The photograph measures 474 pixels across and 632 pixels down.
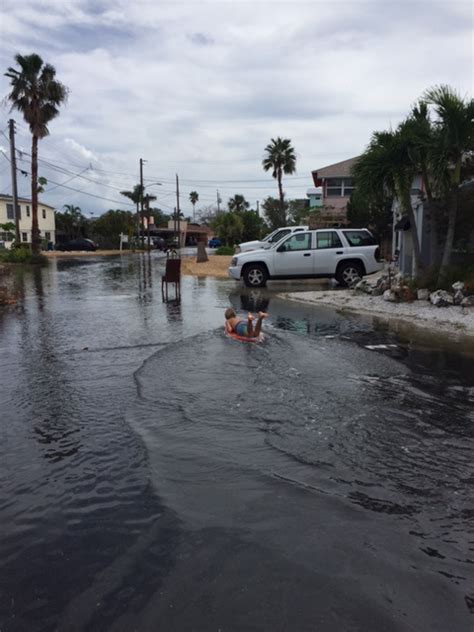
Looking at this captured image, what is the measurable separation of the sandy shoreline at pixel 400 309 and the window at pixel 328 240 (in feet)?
6.45

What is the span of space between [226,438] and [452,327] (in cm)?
695

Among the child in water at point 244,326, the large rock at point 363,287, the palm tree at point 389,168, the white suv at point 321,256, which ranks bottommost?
the child in water at point 244,326

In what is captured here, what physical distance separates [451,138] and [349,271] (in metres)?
5.89

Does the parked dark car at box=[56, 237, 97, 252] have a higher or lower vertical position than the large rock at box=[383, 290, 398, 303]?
higher

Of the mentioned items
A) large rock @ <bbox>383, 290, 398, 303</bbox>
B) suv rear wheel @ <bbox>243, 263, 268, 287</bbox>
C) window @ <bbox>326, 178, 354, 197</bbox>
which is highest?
window @ <bbox>326, 178, 354, 197</bbox>

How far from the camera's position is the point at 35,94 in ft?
105

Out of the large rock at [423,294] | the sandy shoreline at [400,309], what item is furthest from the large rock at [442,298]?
the large rock at [423,294]

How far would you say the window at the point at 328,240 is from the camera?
16906 mm

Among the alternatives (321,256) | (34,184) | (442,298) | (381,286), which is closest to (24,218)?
(34,184)

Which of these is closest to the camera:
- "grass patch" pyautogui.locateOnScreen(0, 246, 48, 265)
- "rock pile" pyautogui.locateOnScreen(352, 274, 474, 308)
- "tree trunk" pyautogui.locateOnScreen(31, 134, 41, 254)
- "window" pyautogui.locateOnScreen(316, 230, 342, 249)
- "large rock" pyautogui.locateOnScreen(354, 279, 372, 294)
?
"rock pile" pyautogui.locateOnScreen(352, 274, 474, 308)

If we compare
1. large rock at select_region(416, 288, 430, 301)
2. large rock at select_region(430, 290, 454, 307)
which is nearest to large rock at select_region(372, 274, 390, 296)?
large rock at select_region(416, 288, 430, 301)

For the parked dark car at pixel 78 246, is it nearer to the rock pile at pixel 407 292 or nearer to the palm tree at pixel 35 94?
the palm tree at pixel 35 94

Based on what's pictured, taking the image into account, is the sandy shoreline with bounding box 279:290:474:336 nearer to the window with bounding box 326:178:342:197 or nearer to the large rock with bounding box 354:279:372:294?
the large rock with bounding box 354:279:372:294

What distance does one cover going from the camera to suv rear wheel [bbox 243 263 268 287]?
17297 mm
